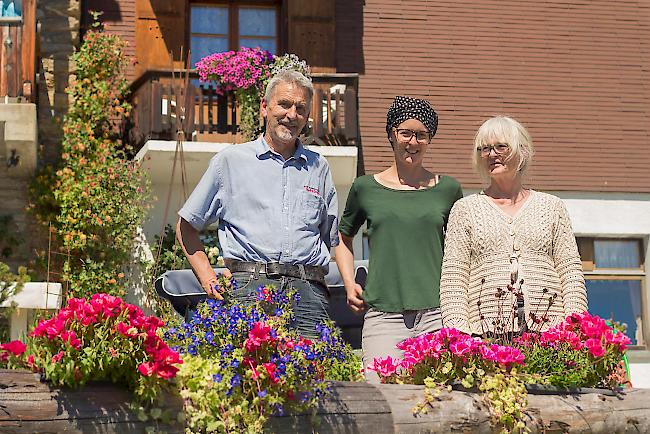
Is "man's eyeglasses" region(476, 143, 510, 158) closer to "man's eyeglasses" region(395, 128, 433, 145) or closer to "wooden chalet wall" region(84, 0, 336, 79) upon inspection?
"man's eyeglasses" region(395, 128, 433, 145)

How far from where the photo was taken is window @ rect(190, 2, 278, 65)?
1376 centimetres

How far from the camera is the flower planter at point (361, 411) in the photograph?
4.05 metres

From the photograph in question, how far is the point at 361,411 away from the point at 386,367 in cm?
44

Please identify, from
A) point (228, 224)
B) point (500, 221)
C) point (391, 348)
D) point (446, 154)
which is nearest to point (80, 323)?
point (228, 224)

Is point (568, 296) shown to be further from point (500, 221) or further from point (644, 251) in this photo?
point (644, 251)

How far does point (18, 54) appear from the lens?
1131cm

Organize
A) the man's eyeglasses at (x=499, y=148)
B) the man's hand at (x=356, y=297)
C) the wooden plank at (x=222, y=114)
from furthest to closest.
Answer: the wooden plank at (x=222, y=114), the man's hand at (x=356, y=297), the man's eyeglasses at (x=499, y=148)

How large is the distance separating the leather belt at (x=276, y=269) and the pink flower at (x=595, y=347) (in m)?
1.20

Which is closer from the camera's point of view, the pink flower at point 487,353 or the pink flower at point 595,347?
the pink flower at point 487,353

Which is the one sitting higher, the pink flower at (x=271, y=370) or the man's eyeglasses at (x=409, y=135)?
the man's eyeglasses at (x=409, y=135)

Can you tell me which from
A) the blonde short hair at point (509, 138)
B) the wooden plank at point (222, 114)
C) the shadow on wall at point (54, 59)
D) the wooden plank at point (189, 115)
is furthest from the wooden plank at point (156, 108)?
the blonde short hair at point (509, 138)

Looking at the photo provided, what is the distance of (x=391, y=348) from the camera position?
5.25 meters

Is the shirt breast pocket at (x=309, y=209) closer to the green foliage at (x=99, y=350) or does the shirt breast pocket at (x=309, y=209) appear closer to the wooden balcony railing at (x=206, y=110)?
the green foliage at (x=99, y=350)

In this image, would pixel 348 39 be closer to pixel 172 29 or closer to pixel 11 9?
pixel 172 29
